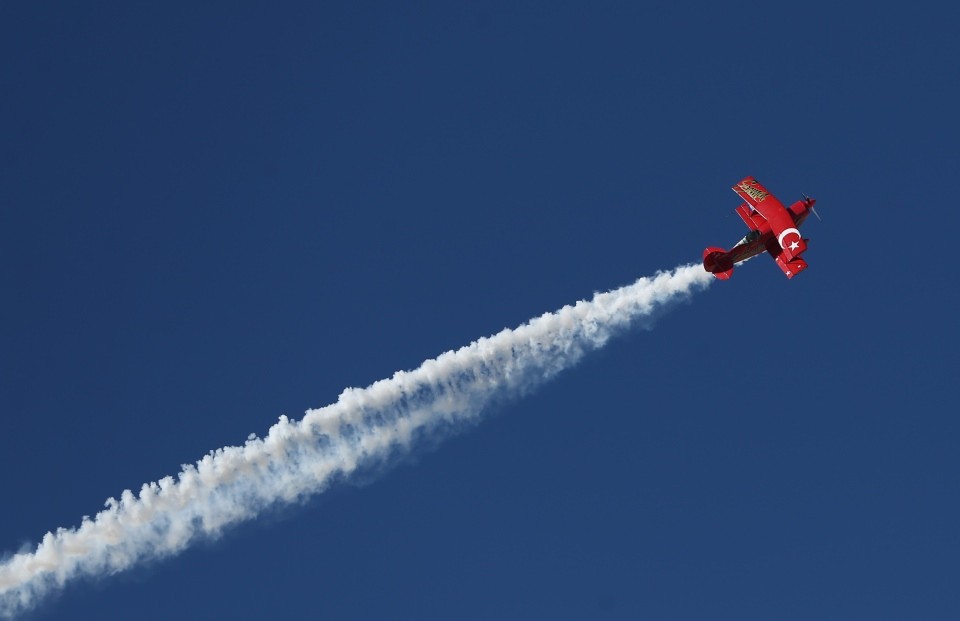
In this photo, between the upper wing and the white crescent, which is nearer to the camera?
the white crescent

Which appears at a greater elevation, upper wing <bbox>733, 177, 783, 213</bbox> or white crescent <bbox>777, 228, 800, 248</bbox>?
upper wing <bbox>733, 177, 783, 213</bbox>

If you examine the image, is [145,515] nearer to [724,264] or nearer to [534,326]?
[534,326]

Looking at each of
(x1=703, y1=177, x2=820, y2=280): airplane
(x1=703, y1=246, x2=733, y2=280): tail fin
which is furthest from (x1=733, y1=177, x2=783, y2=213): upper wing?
(x1=703, y1=246, x2=733, y2=280): tail fin

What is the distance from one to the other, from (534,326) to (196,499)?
22.5 m

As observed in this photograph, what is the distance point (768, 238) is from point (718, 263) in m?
3.57

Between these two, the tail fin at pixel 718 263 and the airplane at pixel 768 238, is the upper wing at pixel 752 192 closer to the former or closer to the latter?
the airplane at pixel 768 238

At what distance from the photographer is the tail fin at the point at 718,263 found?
61.0 m

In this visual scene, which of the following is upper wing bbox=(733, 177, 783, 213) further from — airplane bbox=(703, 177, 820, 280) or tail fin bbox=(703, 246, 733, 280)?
tail fin bbox=(703, 246, 733, 280)

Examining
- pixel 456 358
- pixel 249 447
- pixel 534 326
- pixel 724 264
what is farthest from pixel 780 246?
pixel 249 447

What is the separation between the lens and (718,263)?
6109 centimetres

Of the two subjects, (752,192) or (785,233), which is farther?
(752,192)

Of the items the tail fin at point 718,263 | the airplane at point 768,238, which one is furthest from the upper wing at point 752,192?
the tail fin at point 718,263

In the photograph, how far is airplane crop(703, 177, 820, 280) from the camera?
195 feet

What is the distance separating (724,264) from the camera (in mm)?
61219
